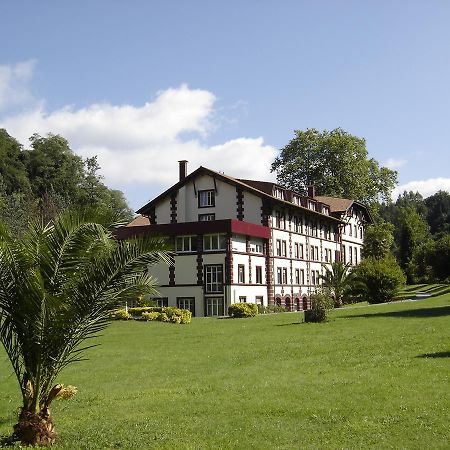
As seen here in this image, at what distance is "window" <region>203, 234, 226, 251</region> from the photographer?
4838 centimetres

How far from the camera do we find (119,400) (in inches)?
575

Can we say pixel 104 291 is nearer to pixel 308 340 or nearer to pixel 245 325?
pixel 308 340

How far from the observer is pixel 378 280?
162 ft

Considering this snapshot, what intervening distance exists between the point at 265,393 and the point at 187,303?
35.4 metres

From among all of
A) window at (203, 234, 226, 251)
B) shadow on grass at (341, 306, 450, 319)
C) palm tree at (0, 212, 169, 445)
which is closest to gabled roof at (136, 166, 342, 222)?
window at (203, 234, 226, 251)

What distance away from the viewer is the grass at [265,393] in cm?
1064

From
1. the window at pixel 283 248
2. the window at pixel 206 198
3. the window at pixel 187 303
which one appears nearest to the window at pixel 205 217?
the window at pixel 206 198

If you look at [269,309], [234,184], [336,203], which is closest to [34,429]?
[269,309]

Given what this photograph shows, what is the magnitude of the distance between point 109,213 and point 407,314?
2435cm

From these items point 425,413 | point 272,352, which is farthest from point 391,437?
point 272,352

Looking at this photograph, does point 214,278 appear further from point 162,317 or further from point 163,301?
point 162,317

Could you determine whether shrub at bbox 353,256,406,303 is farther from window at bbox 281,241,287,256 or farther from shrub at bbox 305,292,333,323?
shrub at bbox 305,292,333,323

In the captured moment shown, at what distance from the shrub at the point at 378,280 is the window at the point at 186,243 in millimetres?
13018

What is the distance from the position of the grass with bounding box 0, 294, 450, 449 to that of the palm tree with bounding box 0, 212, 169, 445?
42.4 inches
